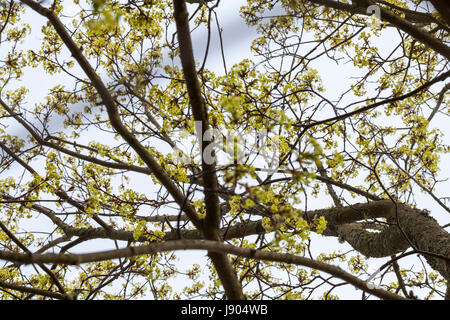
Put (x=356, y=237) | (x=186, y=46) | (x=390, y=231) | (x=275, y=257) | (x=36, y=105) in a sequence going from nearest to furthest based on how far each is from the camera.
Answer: (x=275, y=257), (x=186, y=46), (x=390, y=231), (x=356, y=237), (x=36, y=105)

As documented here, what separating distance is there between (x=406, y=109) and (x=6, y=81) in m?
4.39

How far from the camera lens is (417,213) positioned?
3096 mm

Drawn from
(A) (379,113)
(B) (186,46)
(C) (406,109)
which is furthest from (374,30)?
(B) (186,46)

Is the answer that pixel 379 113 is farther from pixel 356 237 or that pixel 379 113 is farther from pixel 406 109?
pixel 356 237

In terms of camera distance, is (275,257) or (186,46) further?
(186,46)

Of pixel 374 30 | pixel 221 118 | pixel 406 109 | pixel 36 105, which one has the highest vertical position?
pixel 36 105

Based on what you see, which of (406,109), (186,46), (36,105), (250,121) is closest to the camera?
(186,46)

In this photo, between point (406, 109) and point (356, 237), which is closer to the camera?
point (356, 237)

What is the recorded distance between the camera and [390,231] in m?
3.04

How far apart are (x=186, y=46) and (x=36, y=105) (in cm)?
318

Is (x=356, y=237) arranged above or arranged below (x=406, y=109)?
below

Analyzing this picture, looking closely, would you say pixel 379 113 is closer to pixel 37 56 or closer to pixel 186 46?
pixel 186 46
